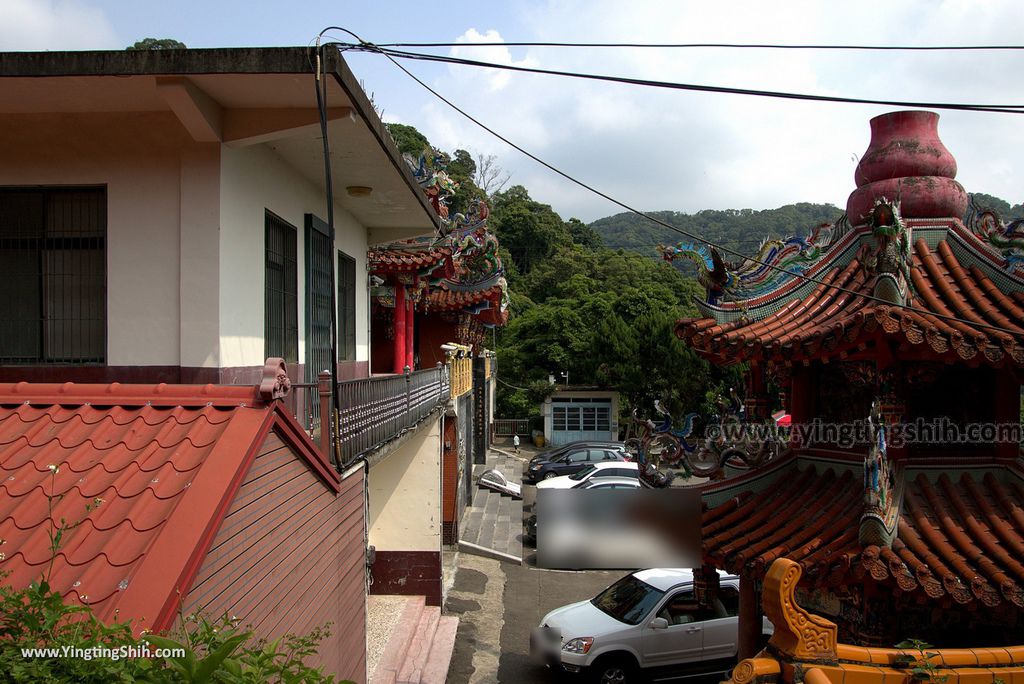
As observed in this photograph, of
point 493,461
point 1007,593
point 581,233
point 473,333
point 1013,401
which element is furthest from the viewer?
point 581,233

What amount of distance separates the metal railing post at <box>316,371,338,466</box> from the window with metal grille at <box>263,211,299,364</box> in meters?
1.54

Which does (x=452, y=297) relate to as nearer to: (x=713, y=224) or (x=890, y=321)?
(x=890, y=321)

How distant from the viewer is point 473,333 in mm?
24875

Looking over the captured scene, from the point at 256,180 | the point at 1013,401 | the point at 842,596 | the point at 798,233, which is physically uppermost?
the point at 256,180

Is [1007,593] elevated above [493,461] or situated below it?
above

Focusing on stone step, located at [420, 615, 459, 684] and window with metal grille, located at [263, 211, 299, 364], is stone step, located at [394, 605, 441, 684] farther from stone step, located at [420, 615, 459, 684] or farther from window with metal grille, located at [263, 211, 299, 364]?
window with metal grille, located at [263, 211, 299, 364]

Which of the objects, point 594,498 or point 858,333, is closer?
point 858,333

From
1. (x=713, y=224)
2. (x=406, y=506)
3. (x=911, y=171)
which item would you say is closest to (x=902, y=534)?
(x=911, y=171)

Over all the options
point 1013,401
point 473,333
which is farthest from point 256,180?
point 473,333

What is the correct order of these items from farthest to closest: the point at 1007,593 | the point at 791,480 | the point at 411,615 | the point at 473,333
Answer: the point at 473,333, the point at 411,615, the point at 791,480, the point at 1007,593

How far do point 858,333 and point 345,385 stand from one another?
4.34m

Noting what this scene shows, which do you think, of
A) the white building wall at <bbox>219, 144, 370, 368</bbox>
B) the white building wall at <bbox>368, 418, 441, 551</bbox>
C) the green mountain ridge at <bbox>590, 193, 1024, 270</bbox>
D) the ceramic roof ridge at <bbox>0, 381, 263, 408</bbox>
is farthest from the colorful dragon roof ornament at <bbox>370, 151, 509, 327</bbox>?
the green mountain ridge at <bbox>590, 193, 1024, 270</bbox>

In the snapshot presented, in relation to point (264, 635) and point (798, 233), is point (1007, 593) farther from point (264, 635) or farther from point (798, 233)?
point (264, 635)

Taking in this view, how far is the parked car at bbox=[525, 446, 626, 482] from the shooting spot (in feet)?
81.1
